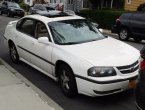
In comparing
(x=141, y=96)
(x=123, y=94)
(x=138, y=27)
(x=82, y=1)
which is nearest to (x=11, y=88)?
(x=123, y=94)

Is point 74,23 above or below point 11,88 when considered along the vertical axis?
above

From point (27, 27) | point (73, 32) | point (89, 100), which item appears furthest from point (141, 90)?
point (27, 27)

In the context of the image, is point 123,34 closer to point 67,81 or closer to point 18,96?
point 67,81

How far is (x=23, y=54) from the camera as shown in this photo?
8.80 m

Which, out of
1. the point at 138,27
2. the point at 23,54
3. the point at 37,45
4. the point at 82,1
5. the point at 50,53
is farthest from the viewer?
the point at 82,1

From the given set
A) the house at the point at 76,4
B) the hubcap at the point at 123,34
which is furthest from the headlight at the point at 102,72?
the house at the point at 76,4

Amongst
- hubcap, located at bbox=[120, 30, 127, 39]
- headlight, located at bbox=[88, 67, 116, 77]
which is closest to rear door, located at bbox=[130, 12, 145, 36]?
hubcap, located at bbox=[120, 30, 127, 39]

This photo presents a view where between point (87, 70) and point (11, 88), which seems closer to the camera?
point (87, 70)

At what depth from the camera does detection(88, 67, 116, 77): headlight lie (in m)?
5.97

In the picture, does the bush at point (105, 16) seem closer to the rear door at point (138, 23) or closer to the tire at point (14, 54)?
the rear door at point (138, 23)

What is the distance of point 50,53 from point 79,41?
643mm

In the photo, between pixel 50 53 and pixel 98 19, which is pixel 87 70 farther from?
pixel 98 19

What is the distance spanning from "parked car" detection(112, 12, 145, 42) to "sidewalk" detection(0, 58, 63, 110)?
411 inches

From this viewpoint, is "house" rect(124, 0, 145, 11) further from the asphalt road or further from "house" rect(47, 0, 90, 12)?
the asphalt road
